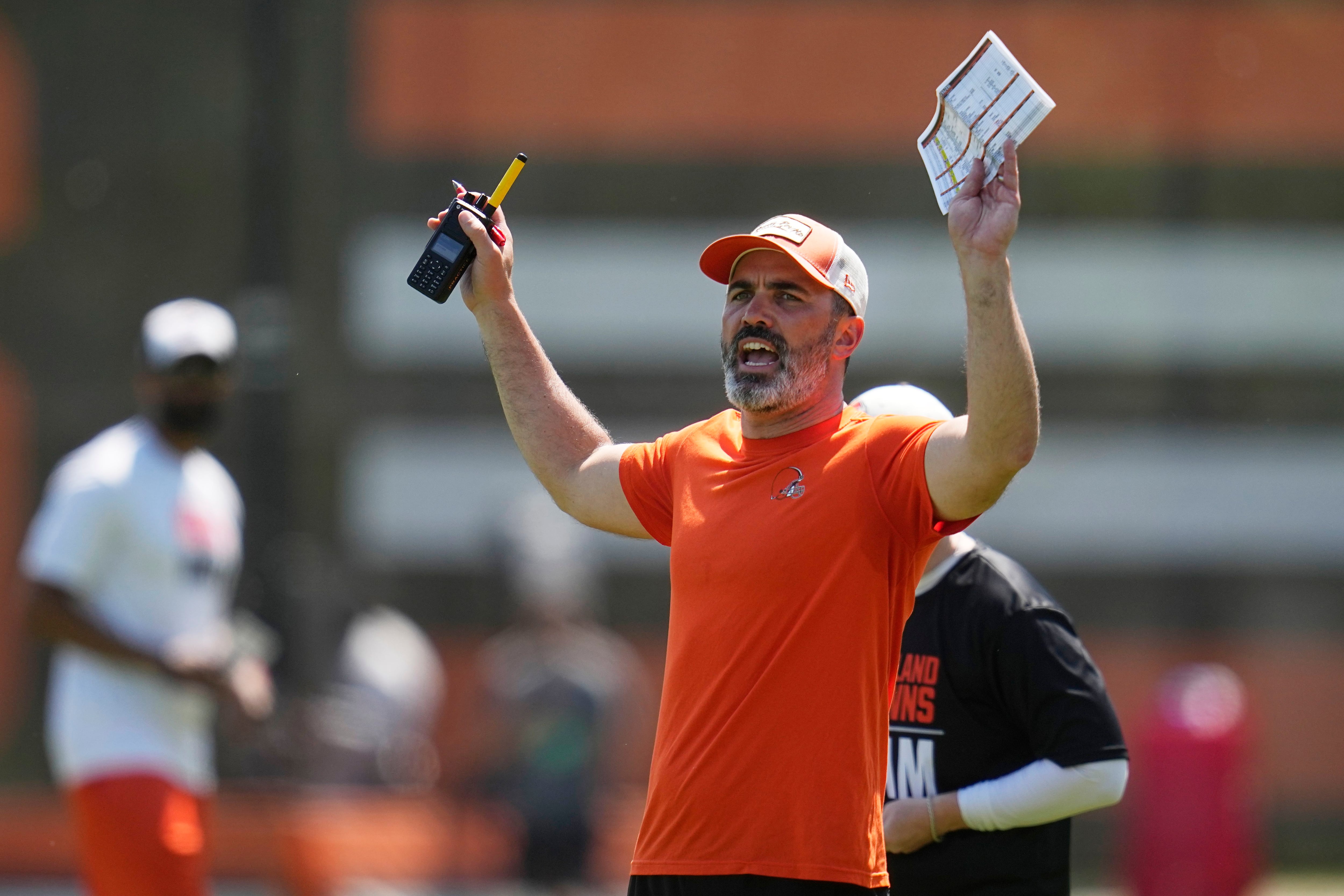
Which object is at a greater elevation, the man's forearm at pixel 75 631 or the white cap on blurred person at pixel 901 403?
the white cap on blurred person at pixel 901 403

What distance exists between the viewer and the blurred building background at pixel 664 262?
952 cm

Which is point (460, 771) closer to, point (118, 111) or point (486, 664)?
point (486, 664)

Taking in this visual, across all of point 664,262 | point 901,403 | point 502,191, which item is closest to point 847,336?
point 901,403

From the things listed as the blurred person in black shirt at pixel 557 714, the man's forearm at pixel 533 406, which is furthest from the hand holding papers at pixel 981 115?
the blurred person in black shirt at pixel 557 714

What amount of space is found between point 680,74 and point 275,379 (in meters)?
3.19

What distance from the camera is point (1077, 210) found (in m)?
9.86

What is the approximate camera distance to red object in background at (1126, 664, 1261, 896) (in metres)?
7.63

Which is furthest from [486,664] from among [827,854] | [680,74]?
[827,854]

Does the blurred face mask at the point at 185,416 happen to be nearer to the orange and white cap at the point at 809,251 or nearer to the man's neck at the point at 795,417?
the orange and white cap at the point at 809,251

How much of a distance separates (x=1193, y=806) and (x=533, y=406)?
219 inches

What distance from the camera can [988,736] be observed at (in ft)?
11.0

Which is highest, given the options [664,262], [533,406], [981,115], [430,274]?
[664,262]

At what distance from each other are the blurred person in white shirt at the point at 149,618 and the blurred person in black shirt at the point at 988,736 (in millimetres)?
2297

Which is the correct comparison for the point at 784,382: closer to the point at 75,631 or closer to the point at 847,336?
the point at 847,336
